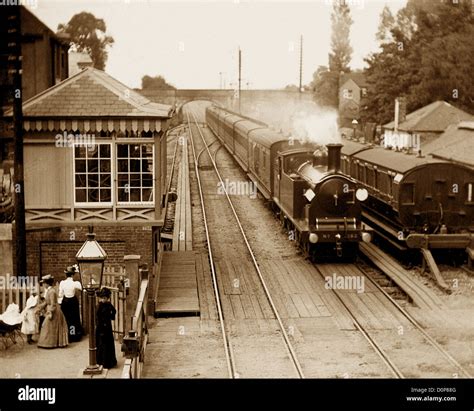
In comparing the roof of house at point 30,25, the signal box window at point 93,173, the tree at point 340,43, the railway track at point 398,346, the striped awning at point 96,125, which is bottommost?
the railway track at point 398,346

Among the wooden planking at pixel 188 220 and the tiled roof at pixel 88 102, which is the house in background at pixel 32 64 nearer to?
the tiled roof at pixel 88 102

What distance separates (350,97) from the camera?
141 ft

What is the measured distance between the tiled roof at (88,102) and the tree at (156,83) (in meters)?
22.2

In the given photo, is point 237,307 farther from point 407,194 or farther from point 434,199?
point 434,199

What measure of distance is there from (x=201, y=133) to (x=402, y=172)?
39066 mm

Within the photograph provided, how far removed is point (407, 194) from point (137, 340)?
8232mm

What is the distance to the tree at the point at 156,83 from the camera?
36781mm

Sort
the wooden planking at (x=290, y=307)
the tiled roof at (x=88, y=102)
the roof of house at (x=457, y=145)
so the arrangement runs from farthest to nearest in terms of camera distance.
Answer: the roof of house at (x=457, y=145), the tiled roof at (x=88, y=102), the wooden planking at (x=290, y=307)

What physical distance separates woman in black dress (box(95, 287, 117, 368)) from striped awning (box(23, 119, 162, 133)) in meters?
3.90

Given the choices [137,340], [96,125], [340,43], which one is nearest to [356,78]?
[340,43]

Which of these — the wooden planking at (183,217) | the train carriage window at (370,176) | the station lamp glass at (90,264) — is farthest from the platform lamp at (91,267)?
the train carriage window at (370,176)

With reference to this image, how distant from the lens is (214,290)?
48.6 ft
